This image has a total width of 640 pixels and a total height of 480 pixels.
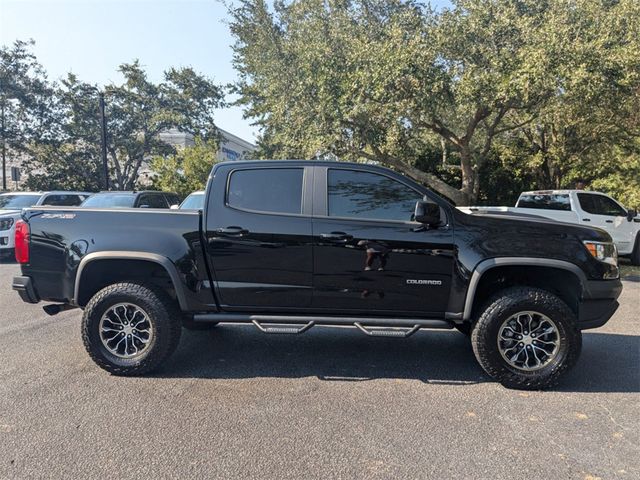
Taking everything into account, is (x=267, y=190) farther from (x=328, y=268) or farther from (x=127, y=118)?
(x=127, y=118)

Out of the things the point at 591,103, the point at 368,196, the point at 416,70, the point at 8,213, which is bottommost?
the point at 8,213

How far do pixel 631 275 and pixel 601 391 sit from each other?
7.40 metres

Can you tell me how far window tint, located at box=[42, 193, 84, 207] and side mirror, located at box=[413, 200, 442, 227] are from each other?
11.0 meters

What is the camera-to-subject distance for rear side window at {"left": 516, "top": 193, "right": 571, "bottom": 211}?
11.1 m

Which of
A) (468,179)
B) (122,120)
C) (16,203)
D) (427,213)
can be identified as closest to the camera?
(427,213)

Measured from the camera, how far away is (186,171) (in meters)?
20.6

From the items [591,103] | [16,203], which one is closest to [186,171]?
[16,203]

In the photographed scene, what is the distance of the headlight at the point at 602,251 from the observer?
13.5 feet

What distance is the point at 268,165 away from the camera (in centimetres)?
438

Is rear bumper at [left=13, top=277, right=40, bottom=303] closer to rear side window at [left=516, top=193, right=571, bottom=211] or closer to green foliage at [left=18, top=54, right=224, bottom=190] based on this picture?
rear side window at [left=516, top=193, right=571, bottom=211]

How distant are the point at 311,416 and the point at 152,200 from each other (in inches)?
386

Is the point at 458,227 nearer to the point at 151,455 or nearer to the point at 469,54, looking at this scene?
the point at 151,455

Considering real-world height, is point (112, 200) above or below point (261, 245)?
above

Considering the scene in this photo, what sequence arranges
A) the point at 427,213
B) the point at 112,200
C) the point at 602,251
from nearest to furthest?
the point at 427,213
the point at 602,251
the point at 112,200
